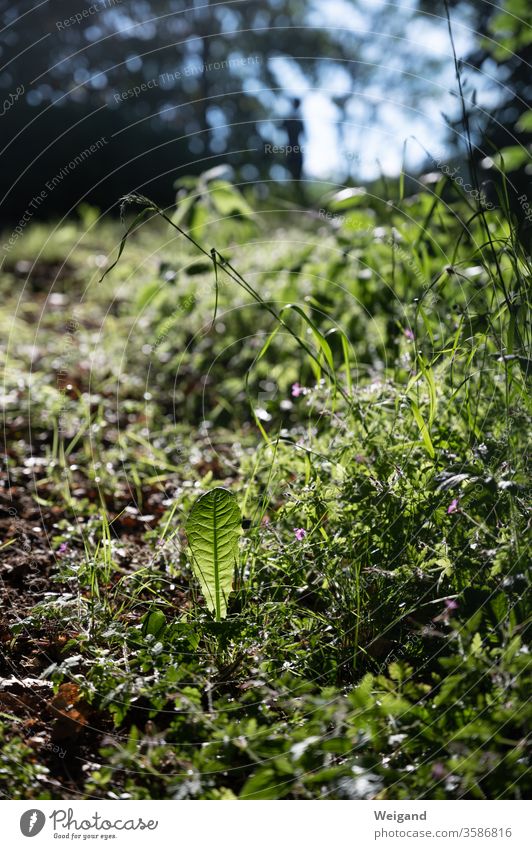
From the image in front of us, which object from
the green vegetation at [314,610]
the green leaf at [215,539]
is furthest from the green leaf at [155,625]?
the green leaf at [215,539]

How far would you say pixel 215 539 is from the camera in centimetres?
179

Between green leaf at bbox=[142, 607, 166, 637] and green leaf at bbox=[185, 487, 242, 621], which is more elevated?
green leaf at bbox=[185, 487, 242, 621]

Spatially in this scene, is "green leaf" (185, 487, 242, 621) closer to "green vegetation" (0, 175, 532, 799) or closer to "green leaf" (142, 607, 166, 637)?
"green vegetation" (0, 175, 532, 799)

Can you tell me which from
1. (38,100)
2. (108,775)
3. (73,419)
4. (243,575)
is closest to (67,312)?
(73,419)

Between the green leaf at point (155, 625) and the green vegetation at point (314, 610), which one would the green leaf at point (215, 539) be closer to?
the green vegetation at point (314, 610)

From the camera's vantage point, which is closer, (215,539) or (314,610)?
(215,539)

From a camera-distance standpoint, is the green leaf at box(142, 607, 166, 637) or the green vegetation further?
the green leaf at box(142, 607, 166, 637)

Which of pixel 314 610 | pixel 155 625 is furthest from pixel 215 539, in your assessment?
pixel 314 610

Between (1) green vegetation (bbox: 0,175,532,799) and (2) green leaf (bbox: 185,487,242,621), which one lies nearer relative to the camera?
(1) green vegetation (bbox: 0,175,532,799)

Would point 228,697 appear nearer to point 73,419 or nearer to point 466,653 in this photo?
point 466,653

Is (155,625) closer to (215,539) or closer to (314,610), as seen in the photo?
(215,539)

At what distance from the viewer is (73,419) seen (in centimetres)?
336

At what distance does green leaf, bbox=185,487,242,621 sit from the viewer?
1790 millimetres

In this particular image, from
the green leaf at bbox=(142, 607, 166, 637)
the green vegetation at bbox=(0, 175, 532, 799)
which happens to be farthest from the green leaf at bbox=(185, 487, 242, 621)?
the green leaf at bbox=(142, 607, 166, 637)
